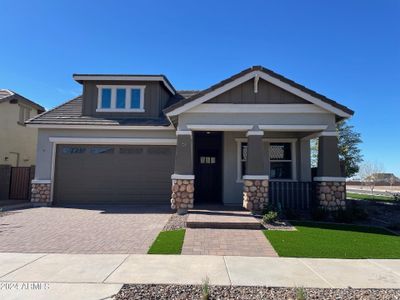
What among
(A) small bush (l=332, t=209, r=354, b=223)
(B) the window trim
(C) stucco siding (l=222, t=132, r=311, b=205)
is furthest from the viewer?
(B) the window trim

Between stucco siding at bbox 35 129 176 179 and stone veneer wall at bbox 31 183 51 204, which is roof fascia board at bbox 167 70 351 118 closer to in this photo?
stucco siding at bbox 35 129 176 179

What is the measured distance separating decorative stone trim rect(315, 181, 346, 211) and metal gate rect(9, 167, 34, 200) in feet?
47.6

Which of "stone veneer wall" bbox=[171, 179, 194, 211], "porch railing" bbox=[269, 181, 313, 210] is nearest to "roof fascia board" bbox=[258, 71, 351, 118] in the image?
"porch railing" bbox=[269, 181, 313, 210]

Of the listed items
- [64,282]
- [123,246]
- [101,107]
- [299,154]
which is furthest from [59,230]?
[299,154]

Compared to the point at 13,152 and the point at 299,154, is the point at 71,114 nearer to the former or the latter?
the point at 13,152

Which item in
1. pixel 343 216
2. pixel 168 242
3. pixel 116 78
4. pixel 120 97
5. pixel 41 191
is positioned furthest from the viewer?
pixel 120 97

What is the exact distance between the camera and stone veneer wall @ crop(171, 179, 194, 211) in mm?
11430

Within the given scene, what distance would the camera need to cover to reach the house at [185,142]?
11.5 metres

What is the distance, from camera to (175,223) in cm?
980

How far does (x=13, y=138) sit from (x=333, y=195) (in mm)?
18278

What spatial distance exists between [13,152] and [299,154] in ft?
54.9

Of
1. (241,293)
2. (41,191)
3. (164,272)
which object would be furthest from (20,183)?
(241,293)

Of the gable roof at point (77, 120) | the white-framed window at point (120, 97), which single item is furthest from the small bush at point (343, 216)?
the white-framed window at point (120, 97)

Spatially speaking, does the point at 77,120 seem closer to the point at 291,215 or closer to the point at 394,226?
the point at 291,215
